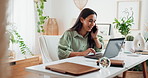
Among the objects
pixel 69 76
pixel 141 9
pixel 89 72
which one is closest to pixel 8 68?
pixel 69 76

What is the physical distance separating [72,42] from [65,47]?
0.62ft

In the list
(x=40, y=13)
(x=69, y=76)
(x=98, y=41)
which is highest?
(x=40, y=13)

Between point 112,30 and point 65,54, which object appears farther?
point 112,30

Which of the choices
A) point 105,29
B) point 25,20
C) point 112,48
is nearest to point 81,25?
point 112,48

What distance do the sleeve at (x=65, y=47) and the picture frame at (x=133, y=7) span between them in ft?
7.75

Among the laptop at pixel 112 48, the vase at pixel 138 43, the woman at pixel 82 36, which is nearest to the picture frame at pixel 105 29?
the vase at pixel 138 43

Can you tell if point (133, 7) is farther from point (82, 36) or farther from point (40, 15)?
point (82, 36)

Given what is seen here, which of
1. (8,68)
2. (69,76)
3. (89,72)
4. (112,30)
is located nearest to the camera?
(8,68)

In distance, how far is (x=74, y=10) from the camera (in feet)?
16.7

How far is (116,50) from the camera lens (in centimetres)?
208

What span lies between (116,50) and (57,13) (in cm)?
344

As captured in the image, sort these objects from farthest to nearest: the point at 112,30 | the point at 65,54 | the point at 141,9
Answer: the point at 112,30 < the point at 141,9 < the point at 65,54

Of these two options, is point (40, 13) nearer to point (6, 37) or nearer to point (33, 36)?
point (33, 36)

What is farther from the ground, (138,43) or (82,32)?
(82,32)
